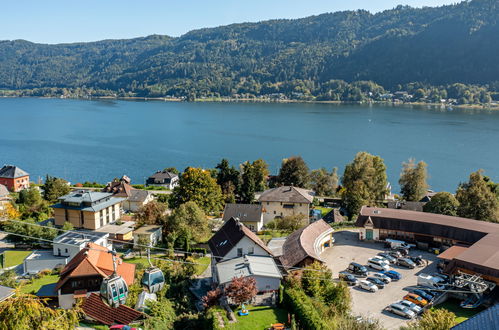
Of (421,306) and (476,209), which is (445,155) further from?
(421,306)

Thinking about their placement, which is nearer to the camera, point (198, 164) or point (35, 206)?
point (35, 206)

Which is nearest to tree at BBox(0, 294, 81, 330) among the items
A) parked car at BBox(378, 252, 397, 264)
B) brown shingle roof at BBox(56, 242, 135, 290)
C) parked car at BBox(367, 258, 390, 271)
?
brown shingle roof at BBox(56, 242, 135, 290)

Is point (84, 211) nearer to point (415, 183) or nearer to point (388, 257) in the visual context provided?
point (388, 257)

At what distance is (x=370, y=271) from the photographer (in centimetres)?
2469

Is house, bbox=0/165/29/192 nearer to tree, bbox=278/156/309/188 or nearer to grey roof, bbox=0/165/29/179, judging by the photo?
grey roof, bbox=0/165/29/179

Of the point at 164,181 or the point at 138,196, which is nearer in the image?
the point at 138,196

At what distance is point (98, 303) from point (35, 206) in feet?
88.8

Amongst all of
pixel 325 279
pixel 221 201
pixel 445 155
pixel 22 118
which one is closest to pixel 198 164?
pixel 221 201

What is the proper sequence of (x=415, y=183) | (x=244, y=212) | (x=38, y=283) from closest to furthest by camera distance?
1. (x=38, y=283)
2. (x=244, y=212)
3. (x=415, y=183)

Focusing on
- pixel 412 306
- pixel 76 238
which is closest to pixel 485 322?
pixel 412 306

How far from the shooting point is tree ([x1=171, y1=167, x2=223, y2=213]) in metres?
38.6

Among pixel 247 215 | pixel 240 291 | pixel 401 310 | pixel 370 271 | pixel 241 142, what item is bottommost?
pixel 241 142

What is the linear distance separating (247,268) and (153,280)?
4.83 metres

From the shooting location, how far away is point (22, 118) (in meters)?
163
